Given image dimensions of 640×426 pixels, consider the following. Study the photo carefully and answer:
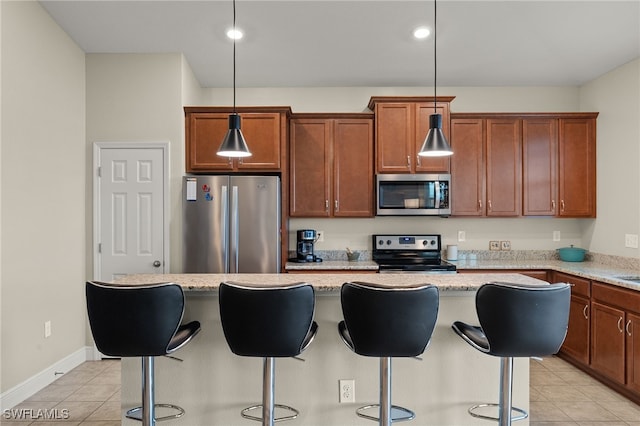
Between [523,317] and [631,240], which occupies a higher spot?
[631,240]

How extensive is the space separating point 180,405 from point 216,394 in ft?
0.71

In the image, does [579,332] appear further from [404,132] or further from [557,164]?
[404,132]

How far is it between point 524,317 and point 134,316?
1.80 m

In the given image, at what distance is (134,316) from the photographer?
6.09ft

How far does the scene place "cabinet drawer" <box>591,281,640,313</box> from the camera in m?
2.88

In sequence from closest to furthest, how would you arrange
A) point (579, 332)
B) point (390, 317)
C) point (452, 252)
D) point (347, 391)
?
1. point (390, 317)
2. point (347, 391)
3. point (579, 332)
4. point (452, 252)

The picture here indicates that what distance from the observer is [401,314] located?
6.04 feet

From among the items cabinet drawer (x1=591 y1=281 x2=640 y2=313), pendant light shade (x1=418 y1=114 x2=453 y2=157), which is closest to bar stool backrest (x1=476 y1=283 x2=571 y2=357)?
pendant light shade (x1=418 y1=114 x2=453 y2=157)

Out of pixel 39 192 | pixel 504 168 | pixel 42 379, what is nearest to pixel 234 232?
pixel 39 192

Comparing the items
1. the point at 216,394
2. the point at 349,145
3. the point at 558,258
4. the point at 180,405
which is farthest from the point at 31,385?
the point at 558,258

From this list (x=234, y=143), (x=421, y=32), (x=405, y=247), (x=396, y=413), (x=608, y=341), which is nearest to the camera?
(x=396, y=413)

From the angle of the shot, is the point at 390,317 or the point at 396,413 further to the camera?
the point at 396,413

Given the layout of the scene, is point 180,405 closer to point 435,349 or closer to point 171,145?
point 435,349

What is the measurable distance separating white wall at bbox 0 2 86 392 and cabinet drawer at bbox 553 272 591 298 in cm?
433
